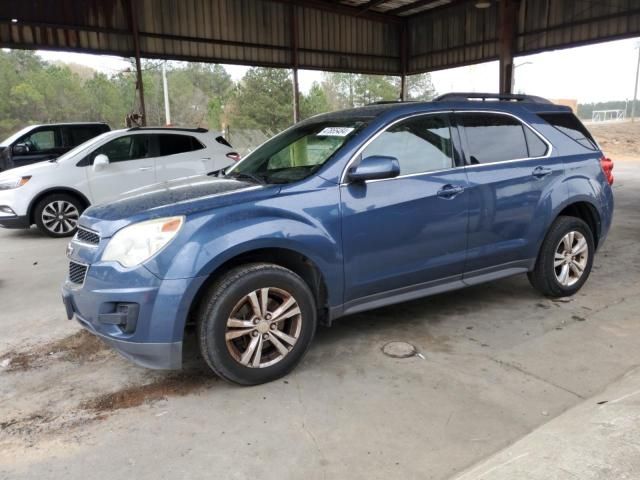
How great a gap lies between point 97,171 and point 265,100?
32854mm

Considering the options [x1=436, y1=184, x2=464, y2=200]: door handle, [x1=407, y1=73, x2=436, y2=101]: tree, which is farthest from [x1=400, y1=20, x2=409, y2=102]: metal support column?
[x1=407, y1=73, x2=436, y2=101]: tree

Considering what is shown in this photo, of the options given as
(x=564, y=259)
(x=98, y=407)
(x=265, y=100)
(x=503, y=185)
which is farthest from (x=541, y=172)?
(x=265, y=100)

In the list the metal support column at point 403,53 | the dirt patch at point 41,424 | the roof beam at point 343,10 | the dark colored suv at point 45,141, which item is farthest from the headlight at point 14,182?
the metal support column at point 403,53

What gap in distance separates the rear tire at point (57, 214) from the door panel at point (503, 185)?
6.62 meters

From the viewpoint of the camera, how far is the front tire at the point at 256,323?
302 centimetres

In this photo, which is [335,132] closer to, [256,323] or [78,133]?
[256,323]

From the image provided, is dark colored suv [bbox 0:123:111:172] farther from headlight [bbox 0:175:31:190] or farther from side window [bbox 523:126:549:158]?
side window [bbox 523:126:549:158]

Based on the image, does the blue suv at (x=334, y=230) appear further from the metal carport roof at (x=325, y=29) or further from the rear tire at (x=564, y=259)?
the metal carport roof at (x=325, y=29)

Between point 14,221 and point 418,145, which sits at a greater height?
point 418,145

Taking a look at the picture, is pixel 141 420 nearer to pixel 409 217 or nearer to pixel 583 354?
pixel 409 217

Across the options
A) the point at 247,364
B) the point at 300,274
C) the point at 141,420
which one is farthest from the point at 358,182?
the point at 141,420

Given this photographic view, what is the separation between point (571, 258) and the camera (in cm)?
465

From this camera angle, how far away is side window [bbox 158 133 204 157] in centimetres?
895

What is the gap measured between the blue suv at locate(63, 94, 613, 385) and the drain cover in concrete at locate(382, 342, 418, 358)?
36cm
